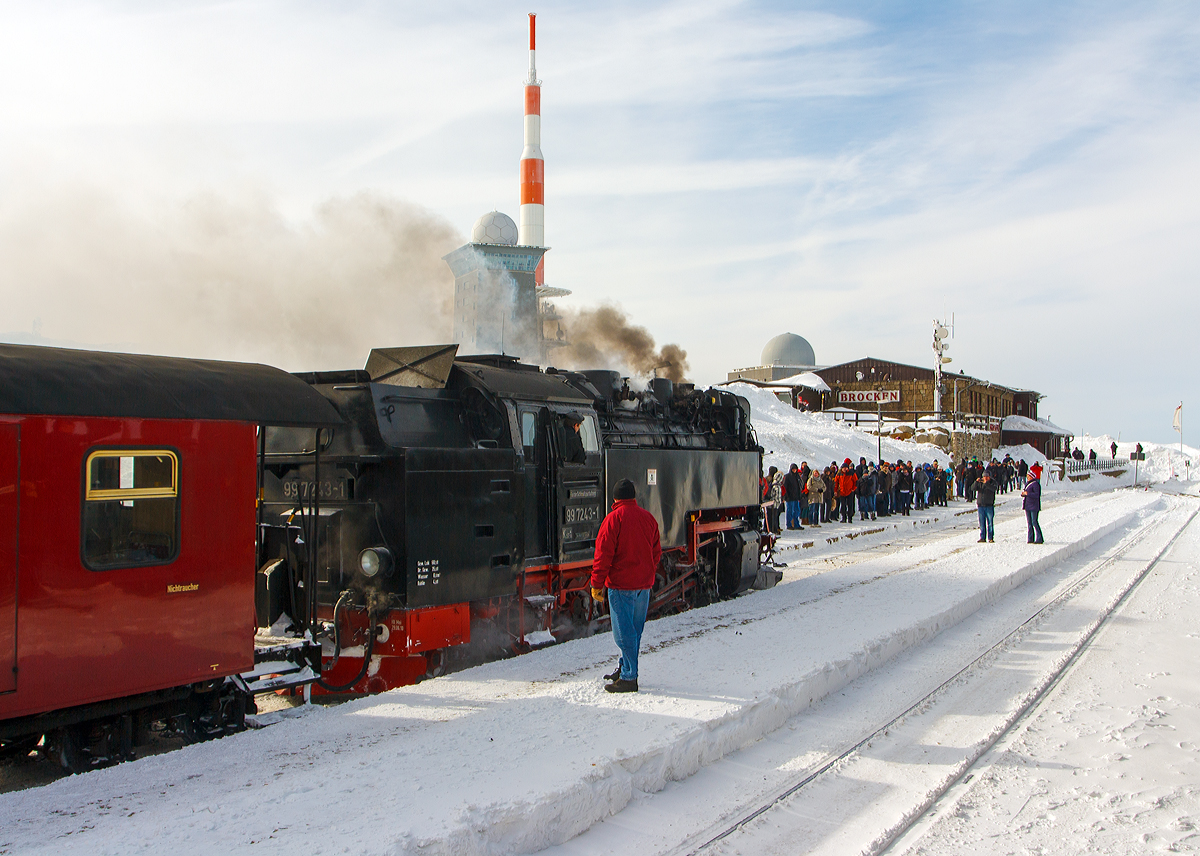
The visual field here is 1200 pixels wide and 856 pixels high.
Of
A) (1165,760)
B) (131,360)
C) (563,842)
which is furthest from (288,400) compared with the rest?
(1165,760)

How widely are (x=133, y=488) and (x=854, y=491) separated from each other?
69.3ft

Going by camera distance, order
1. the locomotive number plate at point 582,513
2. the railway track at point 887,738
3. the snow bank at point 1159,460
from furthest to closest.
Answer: the snow bank at point 1159,460 < the locomotive number plate at point 582,513 < the railway track at point 887,738

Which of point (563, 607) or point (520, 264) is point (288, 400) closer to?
point (563, 607)

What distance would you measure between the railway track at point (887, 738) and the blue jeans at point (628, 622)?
1396 millimetres

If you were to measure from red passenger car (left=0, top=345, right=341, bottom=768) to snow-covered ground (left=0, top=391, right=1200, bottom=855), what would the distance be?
56 centimetres

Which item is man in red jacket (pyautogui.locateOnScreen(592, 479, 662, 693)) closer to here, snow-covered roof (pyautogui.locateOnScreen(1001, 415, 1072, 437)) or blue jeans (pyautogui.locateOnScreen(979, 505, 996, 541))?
blue jeans (pyautogui.locateOnScreen(979, 505, 996, 541))

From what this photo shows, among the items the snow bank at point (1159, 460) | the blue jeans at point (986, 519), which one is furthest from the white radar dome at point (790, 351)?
the blue jeans at point (986, 519)

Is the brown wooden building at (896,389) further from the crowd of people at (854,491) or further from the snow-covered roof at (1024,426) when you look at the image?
the crowd of people at (854,491)

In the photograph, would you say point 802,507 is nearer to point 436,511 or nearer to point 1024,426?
point 436,511

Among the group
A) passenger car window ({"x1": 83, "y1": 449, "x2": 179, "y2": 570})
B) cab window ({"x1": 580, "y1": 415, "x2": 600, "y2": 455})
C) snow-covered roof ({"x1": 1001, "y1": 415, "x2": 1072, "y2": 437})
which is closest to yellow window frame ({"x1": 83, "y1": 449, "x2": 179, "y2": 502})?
passenger car window ({"x1": 83, "y1": 449, "x2": 179, "y2": 570})

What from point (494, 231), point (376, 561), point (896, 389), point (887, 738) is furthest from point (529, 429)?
point (896, 389)

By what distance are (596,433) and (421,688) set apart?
11.7 feet

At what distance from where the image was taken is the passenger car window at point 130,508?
4582mm

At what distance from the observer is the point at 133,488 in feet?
15.7
